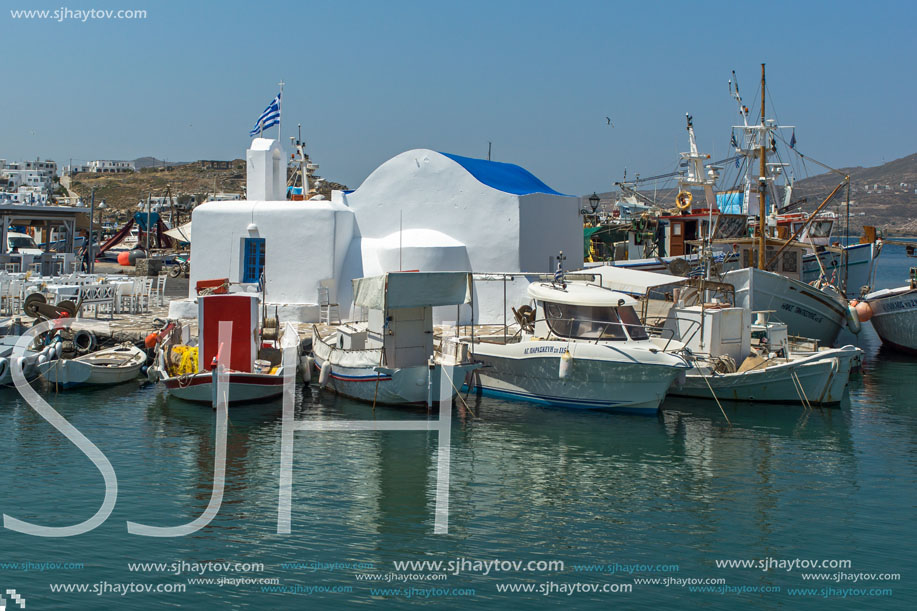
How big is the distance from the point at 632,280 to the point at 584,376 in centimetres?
512

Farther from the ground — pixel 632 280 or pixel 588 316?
pixel 632 280

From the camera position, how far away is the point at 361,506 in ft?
43.0

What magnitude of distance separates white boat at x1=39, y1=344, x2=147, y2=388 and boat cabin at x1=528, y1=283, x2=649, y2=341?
10.7 meters

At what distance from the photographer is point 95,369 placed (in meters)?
21.5

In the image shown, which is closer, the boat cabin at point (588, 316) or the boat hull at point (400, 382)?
the boat hull at point (400, 382)

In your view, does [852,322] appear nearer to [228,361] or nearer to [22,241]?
[228,361]

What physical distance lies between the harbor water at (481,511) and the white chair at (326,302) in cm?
737

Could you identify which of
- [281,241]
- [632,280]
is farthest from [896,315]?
[281,241]

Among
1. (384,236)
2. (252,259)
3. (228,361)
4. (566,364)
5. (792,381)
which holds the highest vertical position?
(384,236)

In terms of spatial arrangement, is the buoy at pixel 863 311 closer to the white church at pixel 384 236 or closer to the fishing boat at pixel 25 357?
the white church at pixel 384 236

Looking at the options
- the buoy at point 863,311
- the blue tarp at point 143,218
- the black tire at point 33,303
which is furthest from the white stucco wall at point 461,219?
the blue tarp at point 143,218

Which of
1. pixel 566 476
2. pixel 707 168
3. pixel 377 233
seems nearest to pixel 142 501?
pixel 566 476

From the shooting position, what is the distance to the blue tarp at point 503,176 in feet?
92.0

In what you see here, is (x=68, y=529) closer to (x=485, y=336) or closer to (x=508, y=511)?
(x=508, y=511)
